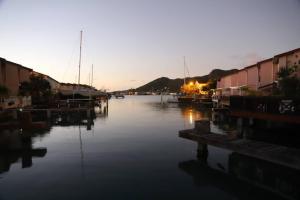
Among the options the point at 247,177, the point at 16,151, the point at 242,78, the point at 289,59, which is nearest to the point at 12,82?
the point at 16,151

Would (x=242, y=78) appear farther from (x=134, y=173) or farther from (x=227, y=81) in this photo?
(x=134, y=173)

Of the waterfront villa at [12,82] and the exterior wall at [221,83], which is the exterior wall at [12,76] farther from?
the exterior wall at [221,83]

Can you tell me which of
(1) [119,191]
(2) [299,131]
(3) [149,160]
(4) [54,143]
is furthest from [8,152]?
(2) [299,131]

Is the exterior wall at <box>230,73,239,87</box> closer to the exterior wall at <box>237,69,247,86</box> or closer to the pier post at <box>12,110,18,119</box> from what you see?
the exterior wall at <box>237,69,247,86</box>

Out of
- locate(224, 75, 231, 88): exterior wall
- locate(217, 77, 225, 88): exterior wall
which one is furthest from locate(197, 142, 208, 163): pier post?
locate(217, 77, 225, 88): exterior wall

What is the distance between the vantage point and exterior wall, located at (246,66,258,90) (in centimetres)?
4478

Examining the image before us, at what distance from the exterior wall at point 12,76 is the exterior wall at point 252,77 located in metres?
41.2

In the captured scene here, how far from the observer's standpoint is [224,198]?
12656mm

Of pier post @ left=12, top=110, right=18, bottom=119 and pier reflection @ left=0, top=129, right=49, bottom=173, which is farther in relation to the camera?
pier post @ left=12, top=110, right=18, bottom=119

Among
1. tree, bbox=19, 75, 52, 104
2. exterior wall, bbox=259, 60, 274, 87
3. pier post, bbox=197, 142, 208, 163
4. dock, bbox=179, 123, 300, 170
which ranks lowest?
pier post, bbox=197, 142, 208, 163

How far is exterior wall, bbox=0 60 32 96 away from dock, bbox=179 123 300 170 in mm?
37963

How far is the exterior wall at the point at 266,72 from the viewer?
39.4m

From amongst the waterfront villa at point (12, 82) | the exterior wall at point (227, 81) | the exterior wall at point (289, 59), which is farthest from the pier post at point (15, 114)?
the exterior wall at point (227, 81)

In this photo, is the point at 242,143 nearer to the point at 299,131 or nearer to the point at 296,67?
the point at 299,131
